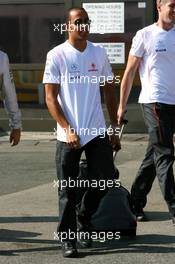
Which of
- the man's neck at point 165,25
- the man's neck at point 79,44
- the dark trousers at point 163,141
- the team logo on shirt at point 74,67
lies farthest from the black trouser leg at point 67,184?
the man's neck at point 165,25

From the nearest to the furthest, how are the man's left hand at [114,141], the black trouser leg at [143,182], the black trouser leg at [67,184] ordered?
the black trouser leg at [67,184]
the man's left hand at [114,141]
the black trouser leg at [143,182]

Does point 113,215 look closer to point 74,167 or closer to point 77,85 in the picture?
point 74,167

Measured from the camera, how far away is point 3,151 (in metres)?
10.6

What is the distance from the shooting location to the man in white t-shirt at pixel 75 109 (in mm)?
5449

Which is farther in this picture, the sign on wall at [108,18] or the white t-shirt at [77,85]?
the sign on wall at [108,18]

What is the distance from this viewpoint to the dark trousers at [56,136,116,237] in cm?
550

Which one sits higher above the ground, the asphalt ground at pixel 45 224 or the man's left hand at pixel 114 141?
the man's left hand at pixel 114 141

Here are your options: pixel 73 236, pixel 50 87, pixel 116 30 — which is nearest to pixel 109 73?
pixel 50 87

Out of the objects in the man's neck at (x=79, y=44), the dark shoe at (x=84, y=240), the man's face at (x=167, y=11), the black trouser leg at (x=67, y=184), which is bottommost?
the dark shoe at (x=84, y=240)

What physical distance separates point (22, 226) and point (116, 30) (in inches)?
→ 225

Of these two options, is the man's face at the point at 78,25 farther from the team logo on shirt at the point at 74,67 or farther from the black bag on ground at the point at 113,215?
the black bag on ground at the point at 113,215

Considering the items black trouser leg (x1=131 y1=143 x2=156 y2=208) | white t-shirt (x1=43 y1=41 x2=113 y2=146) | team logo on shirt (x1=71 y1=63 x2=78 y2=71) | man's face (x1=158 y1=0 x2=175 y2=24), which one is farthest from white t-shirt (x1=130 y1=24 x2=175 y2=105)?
team logo on shirt (x1=71 y1=63 x2=78 y2=71)

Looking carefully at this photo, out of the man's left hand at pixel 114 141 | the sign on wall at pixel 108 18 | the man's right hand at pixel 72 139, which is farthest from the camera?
the sign on wall at pixel 108 18

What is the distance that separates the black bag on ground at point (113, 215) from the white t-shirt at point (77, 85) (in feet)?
1.48
